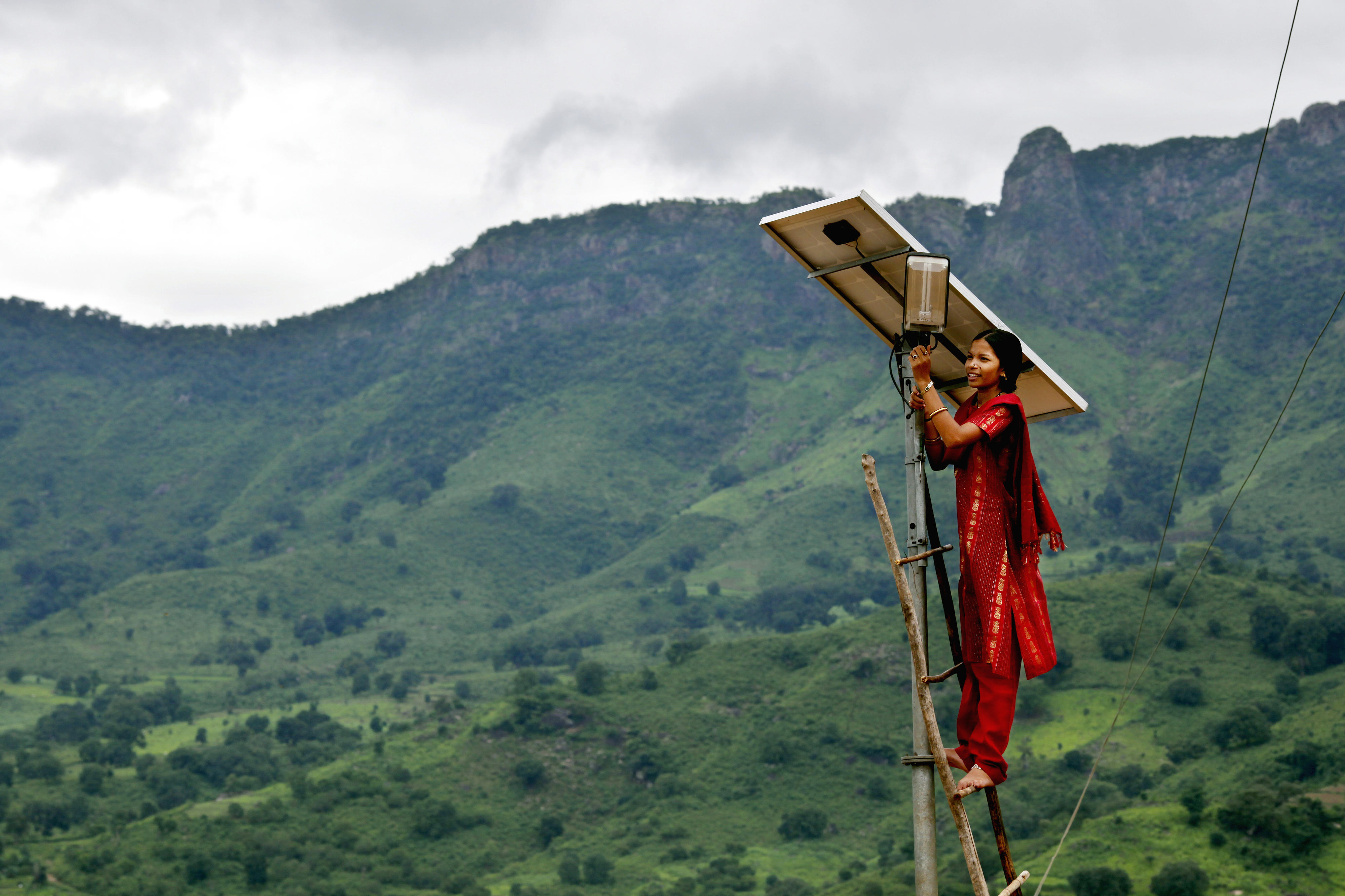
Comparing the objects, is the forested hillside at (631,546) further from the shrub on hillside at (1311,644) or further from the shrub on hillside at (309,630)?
the shrub on hillside at (309,630)

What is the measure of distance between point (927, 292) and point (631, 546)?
135 m

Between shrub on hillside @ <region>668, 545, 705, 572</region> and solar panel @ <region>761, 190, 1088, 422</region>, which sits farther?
shrub on hillside @ <region>668, 545, 705, 572</region>

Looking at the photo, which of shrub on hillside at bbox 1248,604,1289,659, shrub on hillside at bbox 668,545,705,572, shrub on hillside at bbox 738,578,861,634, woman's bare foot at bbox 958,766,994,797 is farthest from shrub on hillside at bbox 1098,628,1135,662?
woman's bare foot at bbox 958,766,994,797

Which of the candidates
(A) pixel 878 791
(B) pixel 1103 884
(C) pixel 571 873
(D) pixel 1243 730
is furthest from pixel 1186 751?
(C) pixel 571 873

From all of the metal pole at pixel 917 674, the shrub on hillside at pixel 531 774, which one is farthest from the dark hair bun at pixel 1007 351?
the shrub on hillside at pixel 531 774

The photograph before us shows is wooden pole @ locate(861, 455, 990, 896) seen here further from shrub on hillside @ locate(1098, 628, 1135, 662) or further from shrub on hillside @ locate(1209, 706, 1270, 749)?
shrub on hillside @ locate(1098, 628, 1135, 662)

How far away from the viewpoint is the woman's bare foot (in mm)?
4133

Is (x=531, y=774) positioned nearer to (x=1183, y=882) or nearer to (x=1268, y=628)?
(x=1183, y=882)

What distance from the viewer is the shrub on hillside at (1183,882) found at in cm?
3700

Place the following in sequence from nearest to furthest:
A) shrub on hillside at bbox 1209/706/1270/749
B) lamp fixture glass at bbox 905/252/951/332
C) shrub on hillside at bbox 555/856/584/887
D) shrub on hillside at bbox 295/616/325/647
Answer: lamp fixture glass at bbox 905/252/951/332
shrub on hillside at bbox 1209/706/1270/749
shrub on hillside at bbox 555/856/584/887
shrub on hillside at bbox 295/616/325/647

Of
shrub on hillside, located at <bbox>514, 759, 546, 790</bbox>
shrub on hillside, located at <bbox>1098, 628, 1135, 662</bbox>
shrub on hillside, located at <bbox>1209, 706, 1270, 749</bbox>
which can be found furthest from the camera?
shrub on hillside, located at <bbox>1098, 628, 1135, 662</bbox>

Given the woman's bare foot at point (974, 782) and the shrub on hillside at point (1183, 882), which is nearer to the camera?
the woman's bare foot at point (974, 782)

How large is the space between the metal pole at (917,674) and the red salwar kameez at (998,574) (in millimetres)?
92

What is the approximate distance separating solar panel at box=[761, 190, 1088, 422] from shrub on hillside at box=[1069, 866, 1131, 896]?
37601mm
